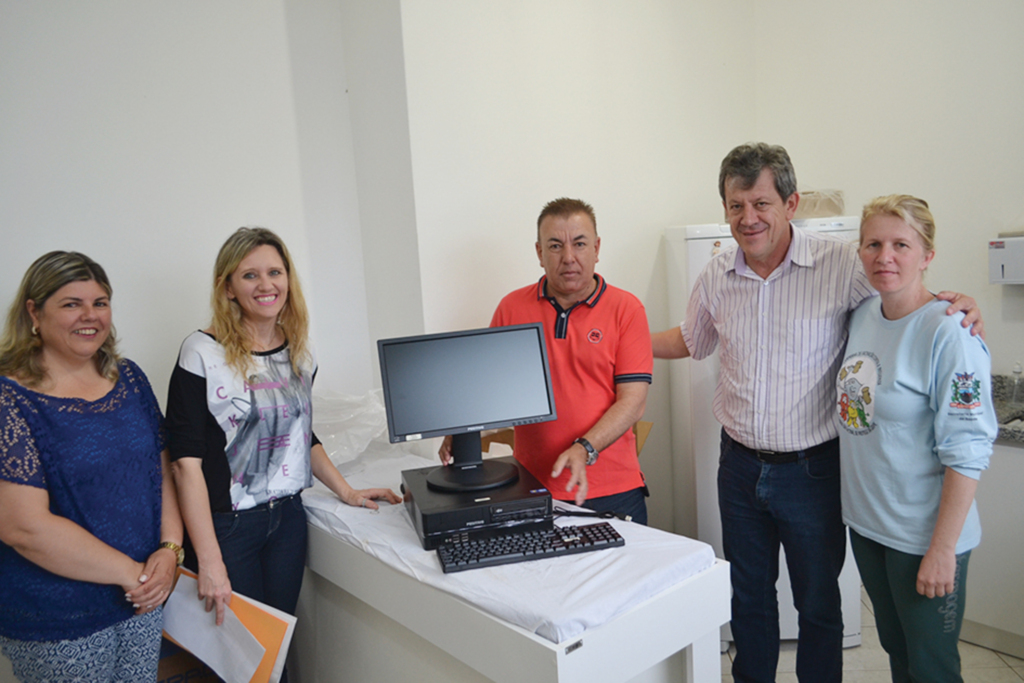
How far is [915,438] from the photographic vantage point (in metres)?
1.55

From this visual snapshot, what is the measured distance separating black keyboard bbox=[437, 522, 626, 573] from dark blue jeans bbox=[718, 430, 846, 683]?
0.58 metres

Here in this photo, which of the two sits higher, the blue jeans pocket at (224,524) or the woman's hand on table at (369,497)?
the blue jeans pocket at (224,524)

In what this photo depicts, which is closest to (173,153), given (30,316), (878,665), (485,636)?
(30,316)

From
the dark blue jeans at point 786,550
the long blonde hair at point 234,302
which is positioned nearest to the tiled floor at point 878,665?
the dark blue jeans at point 786,550

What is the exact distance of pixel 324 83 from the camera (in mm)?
2564

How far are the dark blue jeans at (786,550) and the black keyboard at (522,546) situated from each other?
22.7 inches

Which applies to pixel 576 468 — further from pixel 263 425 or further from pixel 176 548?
pixel 176 548

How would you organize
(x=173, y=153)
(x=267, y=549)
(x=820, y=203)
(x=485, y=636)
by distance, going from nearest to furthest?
(x=485, y=636)
(x=267, y=549)
(x=173, y=153)
(x=820, y=203)

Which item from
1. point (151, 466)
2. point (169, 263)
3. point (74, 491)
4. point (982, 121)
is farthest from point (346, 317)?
point (982, 121)

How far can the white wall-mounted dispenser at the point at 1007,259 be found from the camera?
251cm

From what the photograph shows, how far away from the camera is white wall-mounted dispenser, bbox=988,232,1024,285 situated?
2.51m

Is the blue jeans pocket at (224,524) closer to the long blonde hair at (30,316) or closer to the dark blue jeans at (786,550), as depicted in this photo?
the long blonde hair at (30,316)

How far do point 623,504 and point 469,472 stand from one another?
50 centimetres

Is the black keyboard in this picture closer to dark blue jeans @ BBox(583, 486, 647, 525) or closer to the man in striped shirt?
dark blue jeans @ BBox(583, 486, 647, 525)
